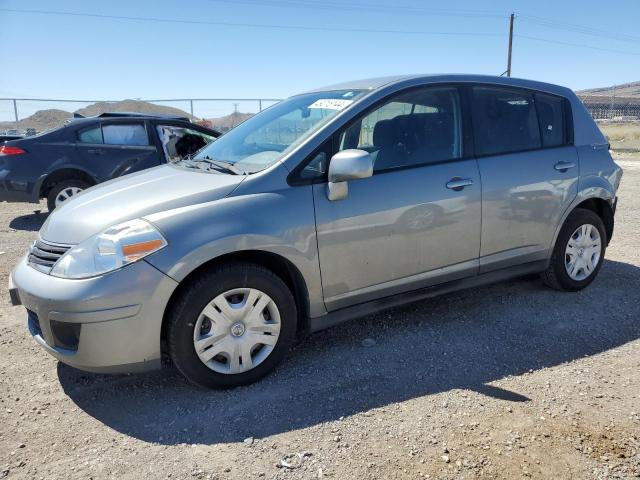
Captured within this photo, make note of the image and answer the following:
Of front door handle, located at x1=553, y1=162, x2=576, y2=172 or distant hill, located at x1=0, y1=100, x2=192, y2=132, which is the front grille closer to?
front door handle, located at x1=553, y1=162, x2=576, y2=172

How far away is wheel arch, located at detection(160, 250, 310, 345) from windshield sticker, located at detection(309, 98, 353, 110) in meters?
1.10

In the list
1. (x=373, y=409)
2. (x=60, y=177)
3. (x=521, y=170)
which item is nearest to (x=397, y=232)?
(x=373, y=409)

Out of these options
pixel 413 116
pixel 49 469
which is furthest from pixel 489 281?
pixel 49 469

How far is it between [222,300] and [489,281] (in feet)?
6.93

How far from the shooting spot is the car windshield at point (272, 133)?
3.17 metres

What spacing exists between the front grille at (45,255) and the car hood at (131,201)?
40mm

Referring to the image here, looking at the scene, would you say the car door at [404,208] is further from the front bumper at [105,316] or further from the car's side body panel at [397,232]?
the front bumper at [105,316]

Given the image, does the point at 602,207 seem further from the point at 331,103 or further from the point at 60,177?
the point at 60,177

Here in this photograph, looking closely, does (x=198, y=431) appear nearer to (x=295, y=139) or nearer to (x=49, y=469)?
(x=49, y=469)

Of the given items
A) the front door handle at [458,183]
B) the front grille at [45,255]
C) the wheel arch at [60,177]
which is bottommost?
the wheel arch at [60,177]

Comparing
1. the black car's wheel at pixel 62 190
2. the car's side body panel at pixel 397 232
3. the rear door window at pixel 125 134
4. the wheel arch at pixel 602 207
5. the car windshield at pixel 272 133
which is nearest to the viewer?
the car's side body panel at pixel 397 232

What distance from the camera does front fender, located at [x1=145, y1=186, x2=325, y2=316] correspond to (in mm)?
2633

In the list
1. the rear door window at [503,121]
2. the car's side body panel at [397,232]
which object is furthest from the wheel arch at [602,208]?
the car's side body panel at [397,232]

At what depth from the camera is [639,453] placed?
2.34 m
